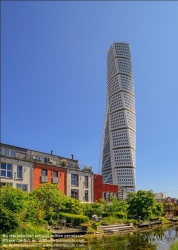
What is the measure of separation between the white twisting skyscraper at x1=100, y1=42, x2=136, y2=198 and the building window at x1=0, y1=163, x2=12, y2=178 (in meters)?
59.6

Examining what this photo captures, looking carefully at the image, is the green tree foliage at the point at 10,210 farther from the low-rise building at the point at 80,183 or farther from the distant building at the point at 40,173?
the low-rise building at the point at 80,183

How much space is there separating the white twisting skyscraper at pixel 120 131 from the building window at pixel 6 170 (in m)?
59.6

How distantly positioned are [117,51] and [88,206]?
274 ft

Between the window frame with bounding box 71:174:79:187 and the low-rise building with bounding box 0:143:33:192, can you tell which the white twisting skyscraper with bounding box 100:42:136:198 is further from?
the low-rise building with bounding box 0:143:33:192

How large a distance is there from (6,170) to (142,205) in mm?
13885

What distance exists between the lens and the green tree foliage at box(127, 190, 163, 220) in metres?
27.7

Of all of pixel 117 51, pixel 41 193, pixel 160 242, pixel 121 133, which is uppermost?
pixel 117 51

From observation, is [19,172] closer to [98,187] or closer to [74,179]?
[74,179]

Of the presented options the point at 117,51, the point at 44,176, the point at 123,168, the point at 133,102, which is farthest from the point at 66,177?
the point at 117,51

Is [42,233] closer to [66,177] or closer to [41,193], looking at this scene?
[41,193]

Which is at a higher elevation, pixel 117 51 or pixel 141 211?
pixel 117 51

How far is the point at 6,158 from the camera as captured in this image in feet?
72.2

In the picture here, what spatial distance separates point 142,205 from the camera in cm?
2789

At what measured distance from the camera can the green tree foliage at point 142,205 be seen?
2770 centimetres
